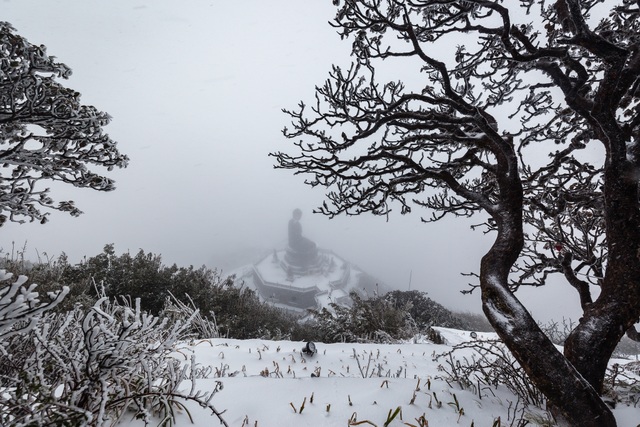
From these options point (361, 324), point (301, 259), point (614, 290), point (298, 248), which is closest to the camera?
point (614, 290)

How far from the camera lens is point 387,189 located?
4539 millimetres

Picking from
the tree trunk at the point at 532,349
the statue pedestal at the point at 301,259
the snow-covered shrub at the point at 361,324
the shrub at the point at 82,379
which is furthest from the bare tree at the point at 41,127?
the statue pedestal at the point at 301,259

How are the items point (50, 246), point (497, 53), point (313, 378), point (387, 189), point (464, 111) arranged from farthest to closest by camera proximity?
point (50, 246), point (387, 189), point (497, 53), point (464, 111), point (313, 378)

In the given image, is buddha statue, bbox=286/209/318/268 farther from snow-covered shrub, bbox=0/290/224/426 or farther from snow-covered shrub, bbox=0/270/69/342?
snow-covered shrub, bbox=0/270/69/342

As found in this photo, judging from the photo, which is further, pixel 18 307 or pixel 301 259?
pixel 301 259

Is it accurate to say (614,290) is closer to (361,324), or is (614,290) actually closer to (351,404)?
(351,404)

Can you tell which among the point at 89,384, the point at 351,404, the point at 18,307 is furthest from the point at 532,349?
the point at 18,307

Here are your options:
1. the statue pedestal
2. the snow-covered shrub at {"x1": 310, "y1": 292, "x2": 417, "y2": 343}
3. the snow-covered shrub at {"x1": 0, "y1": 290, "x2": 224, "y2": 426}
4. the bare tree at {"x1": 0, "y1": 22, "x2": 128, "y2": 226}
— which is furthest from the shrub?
the statue pedestal

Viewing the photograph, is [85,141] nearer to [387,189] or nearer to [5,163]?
[5,163]

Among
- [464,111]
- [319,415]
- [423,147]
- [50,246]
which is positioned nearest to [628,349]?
[423,147]

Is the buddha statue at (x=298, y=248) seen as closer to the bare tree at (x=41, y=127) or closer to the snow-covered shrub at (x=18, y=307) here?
the bare tree at (x=41, y=127)

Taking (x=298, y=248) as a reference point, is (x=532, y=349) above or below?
above

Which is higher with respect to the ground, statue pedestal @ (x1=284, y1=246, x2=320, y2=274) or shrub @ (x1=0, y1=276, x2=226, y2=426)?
shrub @ (x1=0, y1=276, x2=226, y2=426)

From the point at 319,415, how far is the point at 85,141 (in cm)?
371
